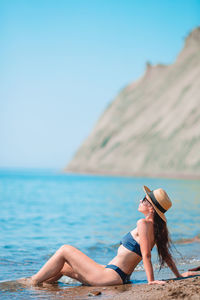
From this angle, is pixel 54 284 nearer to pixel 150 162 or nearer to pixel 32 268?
pixel 32 268

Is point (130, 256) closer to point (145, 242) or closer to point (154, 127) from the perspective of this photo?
point (145, 242)

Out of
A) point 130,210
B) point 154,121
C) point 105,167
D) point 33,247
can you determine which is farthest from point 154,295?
point 105,167

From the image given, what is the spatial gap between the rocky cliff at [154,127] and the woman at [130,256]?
147ft

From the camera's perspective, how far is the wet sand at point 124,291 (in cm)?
430

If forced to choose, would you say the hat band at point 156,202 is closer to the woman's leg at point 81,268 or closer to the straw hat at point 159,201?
the straw hat at point 159,201

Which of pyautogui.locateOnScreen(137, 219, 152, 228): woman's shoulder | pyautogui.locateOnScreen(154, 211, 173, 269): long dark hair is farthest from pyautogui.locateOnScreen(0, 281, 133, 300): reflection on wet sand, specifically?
pyautogui.locateOnScreen(137, 219, 152, 228): woman's shoulder

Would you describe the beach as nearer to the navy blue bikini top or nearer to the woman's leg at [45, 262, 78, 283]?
the woman's leg at [45, 262, 78, 283]

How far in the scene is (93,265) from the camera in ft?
16.8

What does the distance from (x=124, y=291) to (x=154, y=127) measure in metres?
56.4

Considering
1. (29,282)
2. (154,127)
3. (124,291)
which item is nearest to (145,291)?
(124,291)

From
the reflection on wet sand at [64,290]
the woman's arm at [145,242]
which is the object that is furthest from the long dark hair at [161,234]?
the reflection on wet sand at [64,290]

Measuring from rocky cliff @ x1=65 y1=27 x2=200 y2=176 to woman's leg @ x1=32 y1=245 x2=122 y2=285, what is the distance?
45.0 m

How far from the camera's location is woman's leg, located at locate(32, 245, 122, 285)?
5.08m

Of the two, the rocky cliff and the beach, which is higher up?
the rocky cliff
